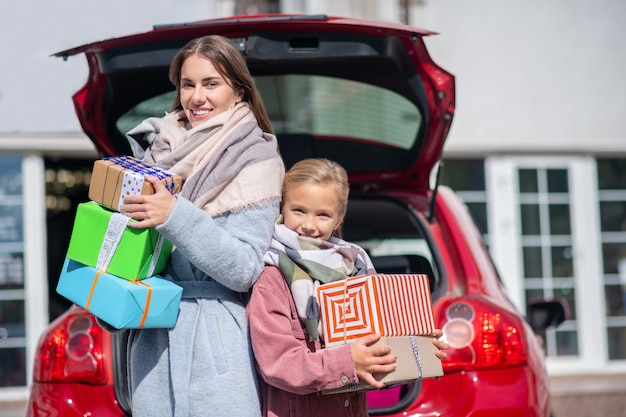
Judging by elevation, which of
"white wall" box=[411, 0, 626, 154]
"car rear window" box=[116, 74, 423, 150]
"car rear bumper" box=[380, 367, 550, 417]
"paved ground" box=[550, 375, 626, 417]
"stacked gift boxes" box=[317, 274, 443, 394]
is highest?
"white wall" box=[411, 0, 626, 154]

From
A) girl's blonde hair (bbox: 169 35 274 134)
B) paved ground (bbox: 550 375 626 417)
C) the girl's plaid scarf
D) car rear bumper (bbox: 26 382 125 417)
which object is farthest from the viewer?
paved ground (bbox: 550 375 626 417)

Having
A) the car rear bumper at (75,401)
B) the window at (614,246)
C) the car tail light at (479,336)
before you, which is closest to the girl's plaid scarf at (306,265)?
the car tail light at (479,336)

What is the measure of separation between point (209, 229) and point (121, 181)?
0.25m

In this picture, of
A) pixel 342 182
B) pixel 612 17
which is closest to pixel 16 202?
pixel 612 17

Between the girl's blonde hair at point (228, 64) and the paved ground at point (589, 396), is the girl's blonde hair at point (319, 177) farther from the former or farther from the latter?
the paved ground at point (589, 396)

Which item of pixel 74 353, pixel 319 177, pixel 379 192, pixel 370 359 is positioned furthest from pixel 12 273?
pixel 370 359

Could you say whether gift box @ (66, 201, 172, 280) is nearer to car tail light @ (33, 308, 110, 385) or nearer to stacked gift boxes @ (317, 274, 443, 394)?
stacked gift boxes @ (317, 274, 443, 394)

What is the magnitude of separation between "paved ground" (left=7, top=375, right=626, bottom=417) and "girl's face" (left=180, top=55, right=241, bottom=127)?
465 centimetres

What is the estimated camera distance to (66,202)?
9977mm

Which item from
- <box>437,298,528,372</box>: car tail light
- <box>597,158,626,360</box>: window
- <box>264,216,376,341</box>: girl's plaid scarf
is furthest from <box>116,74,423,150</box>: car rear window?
<box>597,158,626,360</box>: window

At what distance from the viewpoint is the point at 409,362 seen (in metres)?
Answer: 2.36

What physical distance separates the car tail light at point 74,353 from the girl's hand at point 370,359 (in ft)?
3.69

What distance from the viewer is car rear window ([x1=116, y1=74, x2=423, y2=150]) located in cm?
352

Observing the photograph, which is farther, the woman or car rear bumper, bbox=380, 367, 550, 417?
car rear bumper, bbox=380, 367, 550, 417
